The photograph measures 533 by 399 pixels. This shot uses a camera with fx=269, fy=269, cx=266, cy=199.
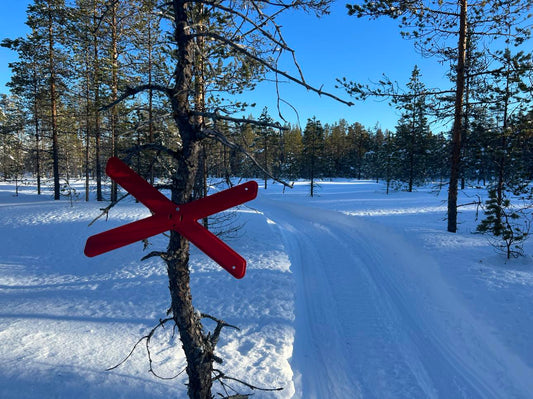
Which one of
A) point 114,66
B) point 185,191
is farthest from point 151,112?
point 114,66

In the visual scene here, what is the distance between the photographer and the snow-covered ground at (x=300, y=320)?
3.99m

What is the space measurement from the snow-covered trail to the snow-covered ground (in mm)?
24

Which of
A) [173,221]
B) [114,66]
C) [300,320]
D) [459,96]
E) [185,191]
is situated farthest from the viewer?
[114,66]

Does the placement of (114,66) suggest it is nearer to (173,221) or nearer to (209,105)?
(209,105)

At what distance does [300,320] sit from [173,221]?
5.01 metres

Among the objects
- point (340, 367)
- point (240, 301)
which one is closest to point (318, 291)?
point (240, 301)

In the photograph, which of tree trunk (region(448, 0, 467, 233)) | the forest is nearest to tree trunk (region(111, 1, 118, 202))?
the forest

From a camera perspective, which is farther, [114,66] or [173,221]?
[114,66]

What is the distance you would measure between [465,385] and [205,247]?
4.91 meters

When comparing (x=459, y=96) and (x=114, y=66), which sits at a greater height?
(x=114, y=66)

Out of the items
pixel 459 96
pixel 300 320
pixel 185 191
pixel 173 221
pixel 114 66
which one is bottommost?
pixel 300 320

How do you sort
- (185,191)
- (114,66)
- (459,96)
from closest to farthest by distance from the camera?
(185,191), (459,96), (114,66)

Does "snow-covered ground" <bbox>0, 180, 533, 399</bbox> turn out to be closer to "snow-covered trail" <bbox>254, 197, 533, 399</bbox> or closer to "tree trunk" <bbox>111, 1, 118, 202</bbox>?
"snow-covered trail" <bbox>254, 197, 533, 399</bbox>

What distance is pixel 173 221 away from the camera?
1521 mm
